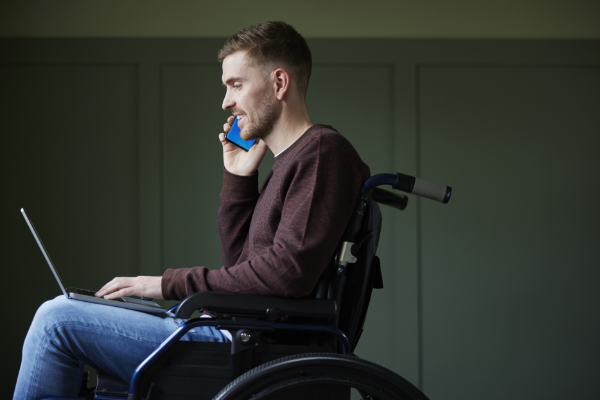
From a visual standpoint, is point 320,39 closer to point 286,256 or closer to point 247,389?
point 286,256

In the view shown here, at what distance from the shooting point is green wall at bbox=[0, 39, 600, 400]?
2566mm

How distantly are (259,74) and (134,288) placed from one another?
0.58 m

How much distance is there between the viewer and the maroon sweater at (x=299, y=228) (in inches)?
37.2

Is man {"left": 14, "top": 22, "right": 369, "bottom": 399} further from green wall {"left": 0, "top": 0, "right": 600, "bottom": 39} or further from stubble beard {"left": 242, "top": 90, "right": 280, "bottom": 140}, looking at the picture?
green wall {"left": 0, "top": 0, "right": 600, "bottom": 39}

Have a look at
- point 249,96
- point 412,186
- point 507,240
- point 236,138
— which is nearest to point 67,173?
point 236,138

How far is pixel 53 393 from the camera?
37.3 inches

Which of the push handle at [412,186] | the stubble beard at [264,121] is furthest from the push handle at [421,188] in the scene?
the stubble beard at [264,121]

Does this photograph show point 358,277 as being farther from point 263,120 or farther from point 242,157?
point 242,157

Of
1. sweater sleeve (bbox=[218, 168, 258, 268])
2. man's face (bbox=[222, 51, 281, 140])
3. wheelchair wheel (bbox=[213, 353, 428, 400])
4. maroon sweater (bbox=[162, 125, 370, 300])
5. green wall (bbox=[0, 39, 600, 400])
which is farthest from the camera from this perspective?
green wall (bbox=[0, 39, 600, 400])

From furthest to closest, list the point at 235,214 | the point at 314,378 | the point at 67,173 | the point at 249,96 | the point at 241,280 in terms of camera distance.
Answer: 1. the point at 67,173
2. the point at 235,214
3. the point at 249,96
4. the point at 241,280
5. the point at 314,378

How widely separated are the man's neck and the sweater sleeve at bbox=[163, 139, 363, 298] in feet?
0.75

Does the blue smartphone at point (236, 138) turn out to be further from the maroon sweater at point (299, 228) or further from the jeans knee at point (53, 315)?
the jeans knee at point (53, 315)

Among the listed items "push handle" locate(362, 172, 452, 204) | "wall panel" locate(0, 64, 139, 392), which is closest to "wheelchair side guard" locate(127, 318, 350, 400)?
"push handle" locate(362, 172, 452, 204)

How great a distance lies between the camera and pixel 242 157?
147 centimetres
